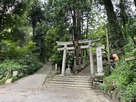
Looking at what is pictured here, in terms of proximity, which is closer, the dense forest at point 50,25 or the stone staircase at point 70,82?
the stone staircase at point 70,82

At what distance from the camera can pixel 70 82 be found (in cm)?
1280

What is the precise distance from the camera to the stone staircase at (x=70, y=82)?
12.1 meters

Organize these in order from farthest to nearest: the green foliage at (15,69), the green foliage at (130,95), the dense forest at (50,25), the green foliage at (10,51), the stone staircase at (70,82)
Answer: the green foliage at (10,51) → the dense forest at (50,25) → the green foliage at (15,69) → the stone staircase at (70,82) → the green foliage at (130,95)

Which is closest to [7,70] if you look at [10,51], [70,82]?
[10,51]

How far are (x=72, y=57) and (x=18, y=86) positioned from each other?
6.72m

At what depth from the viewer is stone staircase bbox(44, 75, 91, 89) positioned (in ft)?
39.8

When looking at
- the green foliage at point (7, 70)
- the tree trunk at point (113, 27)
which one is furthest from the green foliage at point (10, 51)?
the tree trunk at point (113, 27)

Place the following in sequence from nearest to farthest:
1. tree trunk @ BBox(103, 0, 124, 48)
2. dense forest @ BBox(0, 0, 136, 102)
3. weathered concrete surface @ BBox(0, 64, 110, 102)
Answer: weathered concrete surface @ BBox(0, 64, 110, 102) < tree trunk @ BBox(103, 0, 124, 48) < dense forest @ BBox(0, 0, 136, 102)

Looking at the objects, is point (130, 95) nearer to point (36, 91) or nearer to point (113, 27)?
point (36, 91)

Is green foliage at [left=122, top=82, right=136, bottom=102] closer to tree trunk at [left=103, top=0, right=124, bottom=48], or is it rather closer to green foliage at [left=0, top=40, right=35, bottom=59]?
tree trunk at [left=103, top=0, right=124, bottom=48]

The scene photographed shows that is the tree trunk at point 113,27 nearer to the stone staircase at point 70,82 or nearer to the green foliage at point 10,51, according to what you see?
the stone staircase at point 70,82

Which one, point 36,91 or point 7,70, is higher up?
point 7,70

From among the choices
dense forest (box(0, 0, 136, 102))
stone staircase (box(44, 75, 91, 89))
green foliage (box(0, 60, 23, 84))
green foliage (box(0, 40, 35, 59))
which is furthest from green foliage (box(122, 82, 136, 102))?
green foliage (box(0, 40, 35, 59))

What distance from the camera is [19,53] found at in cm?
1831
